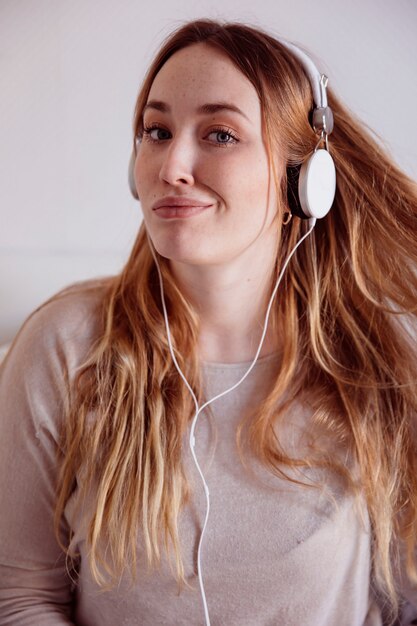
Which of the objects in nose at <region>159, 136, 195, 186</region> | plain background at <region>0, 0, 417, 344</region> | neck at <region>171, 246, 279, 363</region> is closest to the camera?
nose at <region>159, 136, 195, 186</region>

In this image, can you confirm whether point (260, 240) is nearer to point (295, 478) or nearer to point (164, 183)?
point (164, 183)

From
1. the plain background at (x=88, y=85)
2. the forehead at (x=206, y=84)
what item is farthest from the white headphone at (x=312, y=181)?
the plain background at (x=88, y=85)

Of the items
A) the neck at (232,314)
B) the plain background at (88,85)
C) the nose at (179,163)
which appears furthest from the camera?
the plain background at (88,85)

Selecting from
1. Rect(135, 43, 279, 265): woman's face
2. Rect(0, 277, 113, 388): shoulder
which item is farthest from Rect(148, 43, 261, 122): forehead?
Rect(0, 277, 113, 388): shoulder

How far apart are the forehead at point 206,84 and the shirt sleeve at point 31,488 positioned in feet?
1.36

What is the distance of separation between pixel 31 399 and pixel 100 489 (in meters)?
0.17

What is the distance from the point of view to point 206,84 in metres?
0.94

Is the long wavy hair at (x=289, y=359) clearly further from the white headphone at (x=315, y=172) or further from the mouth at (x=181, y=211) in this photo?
the mouth at (x=181, y=211)

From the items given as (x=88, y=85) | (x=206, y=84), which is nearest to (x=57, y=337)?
(x=206, y=84)

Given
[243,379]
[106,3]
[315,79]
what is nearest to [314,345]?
[243,379]

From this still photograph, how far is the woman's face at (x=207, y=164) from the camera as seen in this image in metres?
0.93

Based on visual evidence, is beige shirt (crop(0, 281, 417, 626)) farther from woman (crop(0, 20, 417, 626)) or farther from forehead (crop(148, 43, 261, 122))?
forehead (crop(148, 43, 261, 122))

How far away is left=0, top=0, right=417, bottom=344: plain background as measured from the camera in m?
1.32

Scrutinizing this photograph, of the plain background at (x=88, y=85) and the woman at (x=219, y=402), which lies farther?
the plain background at (x=88, y=85)
